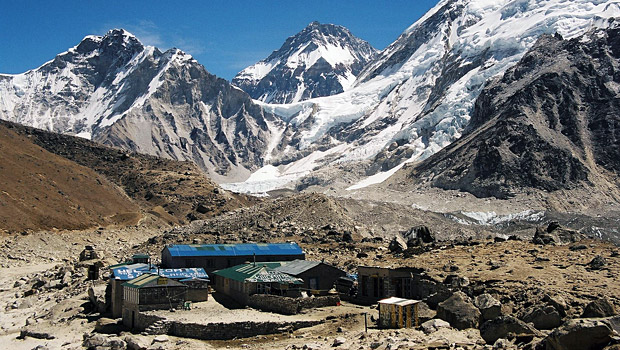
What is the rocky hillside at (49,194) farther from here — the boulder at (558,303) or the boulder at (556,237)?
the boulder at (558,303)

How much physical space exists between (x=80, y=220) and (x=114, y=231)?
4875 mm

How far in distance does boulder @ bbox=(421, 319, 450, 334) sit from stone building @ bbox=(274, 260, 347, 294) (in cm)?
1359

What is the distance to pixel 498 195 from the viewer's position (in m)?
163

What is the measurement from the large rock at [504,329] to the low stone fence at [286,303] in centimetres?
1359

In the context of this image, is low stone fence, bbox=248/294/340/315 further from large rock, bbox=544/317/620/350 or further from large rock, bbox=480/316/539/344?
large rock, bbox=544/317/620/350

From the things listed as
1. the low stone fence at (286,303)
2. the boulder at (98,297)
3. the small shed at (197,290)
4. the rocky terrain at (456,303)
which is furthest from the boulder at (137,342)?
the boulder at (98,297)

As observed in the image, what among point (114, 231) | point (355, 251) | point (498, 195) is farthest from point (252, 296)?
point (498, 195)

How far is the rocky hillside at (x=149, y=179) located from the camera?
12338 cm

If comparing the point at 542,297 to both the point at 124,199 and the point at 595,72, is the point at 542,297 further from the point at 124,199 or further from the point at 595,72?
the point at 595,72

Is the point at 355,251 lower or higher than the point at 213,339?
higher

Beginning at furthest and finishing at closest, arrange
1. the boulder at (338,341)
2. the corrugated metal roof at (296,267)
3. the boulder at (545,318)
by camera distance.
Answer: the corrugated metal roof at (296,267), the boulder at (338,341), the boulder at (545,318)

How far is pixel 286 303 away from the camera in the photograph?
42406 millimetres

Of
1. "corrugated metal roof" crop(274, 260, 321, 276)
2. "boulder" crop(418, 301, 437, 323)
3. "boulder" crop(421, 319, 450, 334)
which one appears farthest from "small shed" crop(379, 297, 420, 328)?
"corrugated metal roof" crop(274, 260, 321, 276)

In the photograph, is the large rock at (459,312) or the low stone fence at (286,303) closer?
the large rock at (459,312)
